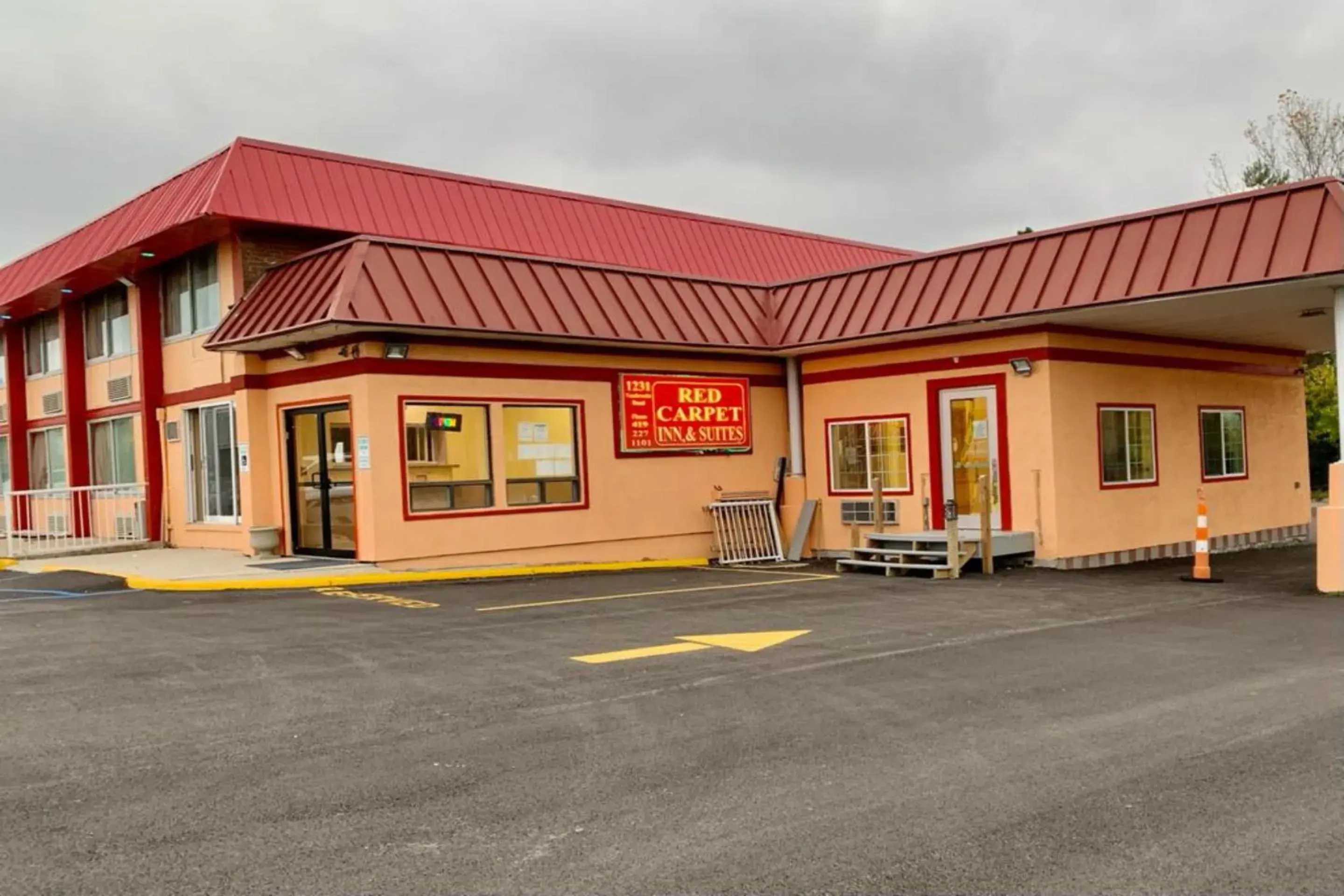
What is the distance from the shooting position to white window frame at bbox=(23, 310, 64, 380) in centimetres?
2338

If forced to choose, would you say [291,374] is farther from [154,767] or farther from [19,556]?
[154,767]

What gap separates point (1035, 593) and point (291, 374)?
10.9 meters

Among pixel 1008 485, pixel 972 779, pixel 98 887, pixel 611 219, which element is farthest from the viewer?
pixel 611 219

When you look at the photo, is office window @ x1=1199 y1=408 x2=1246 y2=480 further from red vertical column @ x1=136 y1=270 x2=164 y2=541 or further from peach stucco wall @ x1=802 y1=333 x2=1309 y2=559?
red vertical column @ x1=136 y1=270 x2=164 y2=541

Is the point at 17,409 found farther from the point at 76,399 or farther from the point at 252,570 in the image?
the point at 252,570

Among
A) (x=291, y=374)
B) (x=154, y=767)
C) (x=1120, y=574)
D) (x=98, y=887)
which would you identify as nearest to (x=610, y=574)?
(x=291, y=374)

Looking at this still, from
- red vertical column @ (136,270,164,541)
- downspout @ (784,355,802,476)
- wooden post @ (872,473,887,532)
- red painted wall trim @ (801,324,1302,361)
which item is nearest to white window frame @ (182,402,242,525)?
red vertical column @ (136,270,164,541)

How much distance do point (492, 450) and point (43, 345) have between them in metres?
14.2

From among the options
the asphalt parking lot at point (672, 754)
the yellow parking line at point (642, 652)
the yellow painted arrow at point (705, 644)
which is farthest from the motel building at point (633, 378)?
the yellow parking line at point (642, 652)

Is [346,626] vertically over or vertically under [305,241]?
under

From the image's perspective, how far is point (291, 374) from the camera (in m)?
16.2

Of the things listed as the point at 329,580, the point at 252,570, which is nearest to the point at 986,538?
the point at 329,580

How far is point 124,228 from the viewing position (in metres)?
18.4

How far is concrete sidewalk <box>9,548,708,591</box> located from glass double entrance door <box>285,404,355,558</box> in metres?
0.43
